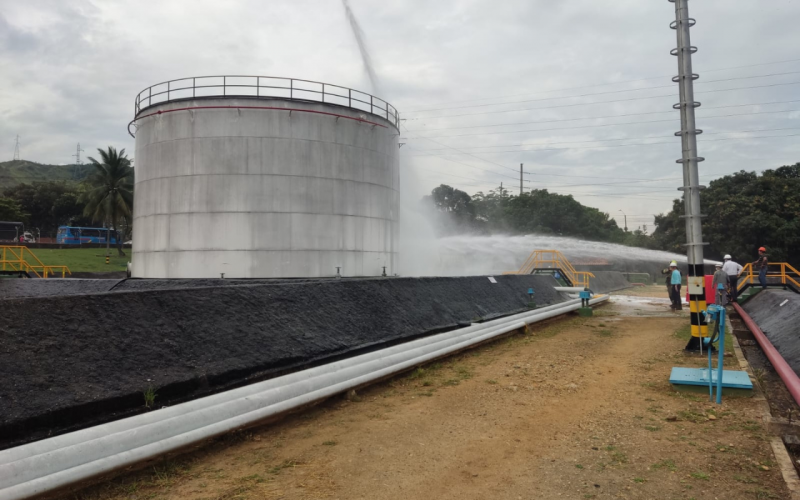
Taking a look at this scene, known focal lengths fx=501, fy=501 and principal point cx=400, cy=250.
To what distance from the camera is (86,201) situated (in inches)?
2496

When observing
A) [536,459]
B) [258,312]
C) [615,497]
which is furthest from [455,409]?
[258,312]

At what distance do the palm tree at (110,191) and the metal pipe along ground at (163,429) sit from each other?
1951 inches

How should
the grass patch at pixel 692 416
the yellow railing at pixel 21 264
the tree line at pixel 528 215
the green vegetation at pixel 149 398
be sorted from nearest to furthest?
the green vegetation at pixel 149 398 < the grass patch at pixel 692 416 < the yellow railing at pixel 21 264 < the tree line at pixel 528 215

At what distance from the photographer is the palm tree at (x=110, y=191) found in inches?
1932

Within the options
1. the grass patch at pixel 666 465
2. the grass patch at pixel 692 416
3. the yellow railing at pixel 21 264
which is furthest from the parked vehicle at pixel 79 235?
the grass patch at pixel 666 465

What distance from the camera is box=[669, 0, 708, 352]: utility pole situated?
10562 millimetres

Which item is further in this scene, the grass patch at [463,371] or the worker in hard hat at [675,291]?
the worker in hard hat at [675,291]

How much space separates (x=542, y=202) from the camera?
74688 millimetres

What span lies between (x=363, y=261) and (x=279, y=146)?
17.9 ft

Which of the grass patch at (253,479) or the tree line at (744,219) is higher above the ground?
the tree line at (744,219)

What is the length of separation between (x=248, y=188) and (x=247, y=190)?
0.27ft

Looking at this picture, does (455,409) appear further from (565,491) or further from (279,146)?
(279,146)

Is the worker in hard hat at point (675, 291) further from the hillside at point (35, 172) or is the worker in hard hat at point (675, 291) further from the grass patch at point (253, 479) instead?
the hillside at point (35, 172)

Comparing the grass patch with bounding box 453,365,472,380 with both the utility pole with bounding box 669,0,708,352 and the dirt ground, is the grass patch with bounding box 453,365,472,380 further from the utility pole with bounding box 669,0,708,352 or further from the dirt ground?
the utility pole with bounding box 669,0,708,352
